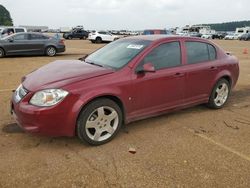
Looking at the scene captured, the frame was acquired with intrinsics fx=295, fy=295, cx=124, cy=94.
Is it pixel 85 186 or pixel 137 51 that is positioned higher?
pixel 137 51

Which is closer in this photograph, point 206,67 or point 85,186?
point 85,186

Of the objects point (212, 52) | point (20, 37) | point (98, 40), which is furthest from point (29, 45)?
point (98, 40)

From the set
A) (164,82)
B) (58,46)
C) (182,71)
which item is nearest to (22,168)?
(164,82)

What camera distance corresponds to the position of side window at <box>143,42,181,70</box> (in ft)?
16.0

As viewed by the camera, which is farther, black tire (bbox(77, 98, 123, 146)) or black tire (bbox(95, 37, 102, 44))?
black tire (bbox(95, 37, 102, 44))

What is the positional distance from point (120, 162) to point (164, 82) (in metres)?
1.71

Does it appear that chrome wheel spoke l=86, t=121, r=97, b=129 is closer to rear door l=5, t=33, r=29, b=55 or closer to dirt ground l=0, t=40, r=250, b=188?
dirt ground l=0, t=40, r=250, b=188

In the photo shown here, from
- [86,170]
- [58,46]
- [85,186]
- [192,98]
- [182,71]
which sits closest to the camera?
[85,186]

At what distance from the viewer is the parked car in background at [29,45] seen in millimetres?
15516

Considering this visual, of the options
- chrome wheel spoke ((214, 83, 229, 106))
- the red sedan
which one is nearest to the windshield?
the red sedan

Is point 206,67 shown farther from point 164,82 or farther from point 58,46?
point 58,46

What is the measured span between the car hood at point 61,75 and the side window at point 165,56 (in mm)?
793

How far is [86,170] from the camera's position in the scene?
3604mm

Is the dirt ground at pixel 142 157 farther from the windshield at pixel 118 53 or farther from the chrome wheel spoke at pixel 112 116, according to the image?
the windshield at pixel 118 53
